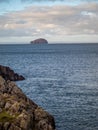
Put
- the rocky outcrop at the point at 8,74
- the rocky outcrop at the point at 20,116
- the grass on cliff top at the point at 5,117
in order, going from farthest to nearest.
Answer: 1. the rocky outcrop at the point at 8,74
2. the grass on cliff top at the point at 5,117
3. the rocky outcrop at the point at 20,116

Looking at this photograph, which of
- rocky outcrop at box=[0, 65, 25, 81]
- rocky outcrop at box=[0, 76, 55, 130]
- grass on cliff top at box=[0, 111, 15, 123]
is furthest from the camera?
rocky outcrop at box=[0, 65, 25, 81]

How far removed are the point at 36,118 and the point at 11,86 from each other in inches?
611

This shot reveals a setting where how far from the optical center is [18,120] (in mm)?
53062

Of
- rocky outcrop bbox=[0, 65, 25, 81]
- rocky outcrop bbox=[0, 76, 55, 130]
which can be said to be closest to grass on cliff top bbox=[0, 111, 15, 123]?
rocky outcrop bbox=[0, 76, 55, 130]

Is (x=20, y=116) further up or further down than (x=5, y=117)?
further up

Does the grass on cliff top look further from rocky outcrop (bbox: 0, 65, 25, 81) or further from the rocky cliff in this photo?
rocky outcrop (bbox: 0, 65, 25, 81)

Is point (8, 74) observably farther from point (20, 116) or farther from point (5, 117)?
point (20, 116)

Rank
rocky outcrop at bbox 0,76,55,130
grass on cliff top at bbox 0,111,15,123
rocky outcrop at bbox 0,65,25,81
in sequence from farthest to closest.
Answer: rocky outcrop at bbox 0,65,25,81 < grass on cliff top at bbox 0,111,15,123 < rocky outcrop at bbox 0,76,55,130

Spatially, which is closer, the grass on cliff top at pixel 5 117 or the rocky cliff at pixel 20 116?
the rocky cliff at pixel 20 116

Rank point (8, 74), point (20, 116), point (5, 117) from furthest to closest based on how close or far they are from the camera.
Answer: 1. point (8, 74)
2. point (5, 117)
3. point (20, 116)

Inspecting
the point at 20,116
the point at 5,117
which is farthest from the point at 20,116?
the point at 5,117

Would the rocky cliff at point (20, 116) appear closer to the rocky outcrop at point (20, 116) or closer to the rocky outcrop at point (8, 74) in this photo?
the rocky outcrop at point (20, 116)

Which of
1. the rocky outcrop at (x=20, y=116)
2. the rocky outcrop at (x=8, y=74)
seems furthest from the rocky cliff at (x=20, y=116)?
the rocky outcrop at (x=8, y=74)

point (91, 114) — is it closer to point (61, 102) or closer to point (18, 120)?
point (61, 102)
